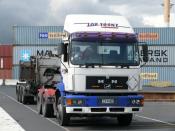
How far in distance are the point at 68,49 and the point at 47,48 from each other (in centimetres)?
4596

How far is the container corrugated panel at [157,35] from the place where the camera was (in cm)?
5994

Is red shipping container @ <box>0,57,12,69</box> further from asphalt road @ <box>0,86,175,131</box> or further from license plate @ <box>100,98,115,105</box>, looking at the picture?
license plate @ <box>100,98,115,105</box>

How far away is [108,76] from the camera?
14539mm

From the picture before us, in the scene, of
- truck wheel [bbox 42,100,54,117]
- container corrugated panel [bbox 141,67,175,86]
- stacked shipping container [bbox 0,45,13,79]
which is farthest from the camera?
stacked shipping container [bbox 0,45,13,79]

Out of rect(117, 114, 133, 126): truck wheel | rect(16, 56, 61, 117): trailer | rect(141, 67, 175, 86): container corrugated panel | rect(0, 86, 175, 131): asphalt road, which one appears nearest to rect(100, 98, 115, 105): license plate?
rect(0, 86, 175, 131): asphalt road

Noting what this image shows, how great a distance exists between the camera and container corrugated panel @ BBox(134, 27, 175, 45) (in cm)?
5994

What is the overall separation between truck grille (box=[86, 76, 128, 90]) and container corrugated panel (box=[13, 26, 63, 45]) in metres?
46.3

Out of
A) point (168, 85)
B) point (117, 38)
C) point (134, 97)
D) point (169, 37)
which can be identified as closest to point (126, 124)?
point (134, 97)

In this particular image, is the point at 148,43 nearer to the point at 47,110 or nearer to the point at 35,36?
the point at 35,36

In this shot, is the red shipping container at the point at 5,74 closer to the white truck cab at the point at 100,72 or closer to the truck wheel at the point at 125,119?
the truck wheel at the point at 125,119

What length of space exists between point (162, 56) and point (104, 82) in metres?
45.4

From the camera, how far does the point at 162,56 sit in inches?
2331

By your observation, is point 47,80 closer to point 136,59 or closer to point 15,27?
point 136,59

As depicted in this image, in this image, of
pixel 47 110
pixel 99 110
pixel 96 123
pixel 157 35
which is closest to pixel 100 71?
pixel 99 110
